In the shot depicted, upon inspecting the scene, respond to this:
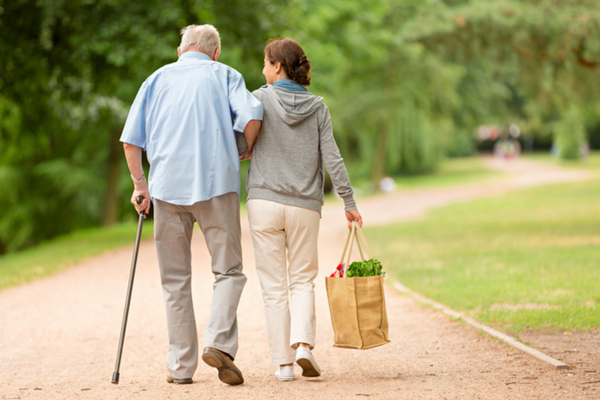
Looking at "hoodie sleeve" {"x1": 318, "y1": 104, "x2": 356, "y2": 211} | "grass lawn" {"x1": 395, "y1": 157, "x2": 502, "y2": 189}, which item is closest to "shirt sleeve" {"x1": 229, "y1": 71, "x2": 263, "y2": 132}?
"hoodie sleeve" {"x1": 318, "y1": 104, "x2": 356, "y2": 211}

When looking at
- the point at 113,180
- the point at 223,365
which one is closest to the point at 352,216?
the point at 223,365

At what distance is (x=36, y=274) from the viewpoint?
10.4 metres

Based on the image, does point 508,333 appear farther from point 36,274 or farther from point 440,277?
point 36,274

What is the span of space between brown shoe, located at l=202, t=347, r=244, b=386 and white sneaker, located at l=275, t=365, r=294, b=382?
0.74ft

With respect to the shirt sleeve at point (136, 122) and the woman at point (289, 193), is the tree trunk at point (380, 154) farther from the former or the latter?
the shirt sleeve at point (136, 122)

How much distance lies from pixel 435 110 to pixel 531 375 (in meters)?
30.1

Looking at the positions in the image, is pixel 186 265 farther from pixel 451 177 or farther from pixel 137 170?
pixel 451 177

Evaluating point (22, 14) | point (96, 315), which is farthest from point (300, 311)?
point (22, 14)

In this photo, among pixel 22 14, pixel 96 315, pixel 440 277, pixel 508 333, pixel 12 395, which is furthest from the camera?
pixel 22 14

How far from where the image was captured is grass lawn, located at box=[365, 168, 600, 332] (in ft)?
21.7

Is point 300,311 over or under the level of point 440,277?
over

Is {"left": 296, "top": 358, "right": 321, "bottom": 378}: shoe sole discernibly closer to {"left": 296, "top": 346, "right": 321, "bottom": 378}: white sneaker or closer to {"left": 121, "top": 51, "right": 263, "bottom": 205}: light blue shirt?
{"left": 296, "top": 346, "right": 321, "bottom": 378}: white sneaker

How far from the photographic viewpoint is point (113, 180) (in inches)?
768

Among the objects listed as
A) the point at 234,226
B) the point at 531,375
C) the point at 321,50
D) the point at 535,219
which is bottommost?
the point at 535,219
